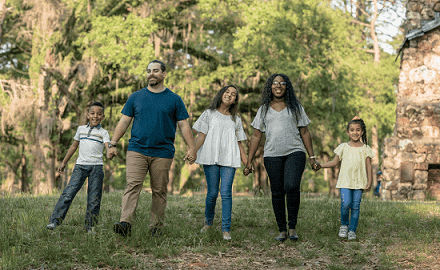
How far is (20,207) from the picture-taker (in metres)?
7.56

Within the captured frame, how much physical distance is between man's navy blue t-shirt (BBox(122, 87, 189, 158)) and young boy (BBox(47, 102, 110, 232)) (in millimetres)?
505

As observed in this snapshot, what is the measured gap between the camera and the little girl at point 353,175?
6.15m

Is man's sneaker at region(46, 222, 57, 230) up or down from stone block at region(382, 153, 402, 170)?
down

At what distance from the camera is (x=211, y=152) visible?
6031mm

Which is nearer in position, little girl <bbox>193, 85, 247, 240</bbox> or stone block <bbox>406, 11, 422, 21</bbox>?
little girl <bbox>193, 85, 247, 240</bbox>

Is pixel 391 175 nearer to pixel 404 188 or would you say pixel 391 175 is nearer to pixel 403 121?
pixel 404 188

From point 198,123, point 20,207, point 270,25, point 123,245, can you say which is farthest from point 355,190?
point 270,25

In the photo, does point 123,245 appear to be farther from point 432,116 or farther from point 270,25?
point 270,25

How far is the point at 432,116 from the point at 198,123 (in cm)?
1024

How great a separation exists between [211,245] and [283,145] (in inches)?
62.7

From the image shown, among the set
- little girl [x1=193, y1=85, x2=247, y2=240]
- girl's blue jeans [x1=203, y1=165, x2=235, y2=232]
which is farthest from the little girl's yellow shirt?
girl's blue jeans [x1=203, y1=165, x2=235, y2=232]

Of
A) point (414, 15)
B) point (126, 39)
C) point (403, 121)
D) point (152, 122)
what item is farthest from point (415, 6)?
point (152, 122)

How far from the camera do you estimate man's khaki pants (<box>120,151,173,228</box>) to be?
5.54 meters

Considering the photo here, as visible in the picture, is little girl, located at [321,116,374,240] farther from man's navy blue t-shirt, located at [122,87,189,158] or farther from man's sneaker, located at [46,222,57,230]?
man's sneaker, located at [46,222,57,230]
